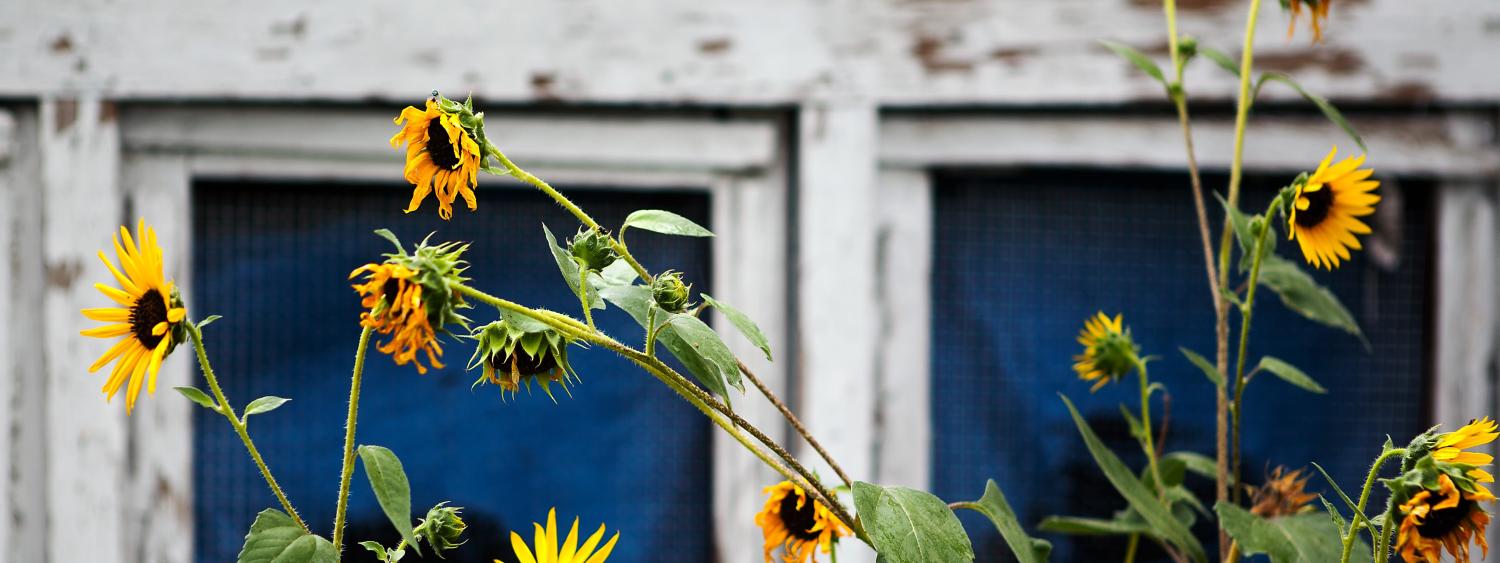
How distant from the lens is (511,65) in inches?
48.4

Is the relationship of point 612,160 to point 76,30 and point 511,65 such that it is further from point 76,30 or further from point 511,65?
point 76,30

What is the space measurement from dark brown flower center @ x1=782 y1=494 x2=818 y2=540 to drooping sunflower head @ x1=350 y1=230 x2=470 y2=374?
0.58 ft

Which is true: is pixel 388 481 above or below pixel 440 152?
below

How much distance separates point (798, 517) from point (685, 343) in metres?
0.12

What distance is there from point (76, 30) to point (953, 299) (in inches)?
34.0

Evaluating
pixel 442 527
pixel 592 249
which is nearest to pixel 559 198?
pixel 592 249

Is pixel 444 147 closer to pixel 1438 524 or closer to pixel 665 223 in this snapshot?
pixel 665 223

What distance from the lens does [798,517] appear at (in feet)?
1.73

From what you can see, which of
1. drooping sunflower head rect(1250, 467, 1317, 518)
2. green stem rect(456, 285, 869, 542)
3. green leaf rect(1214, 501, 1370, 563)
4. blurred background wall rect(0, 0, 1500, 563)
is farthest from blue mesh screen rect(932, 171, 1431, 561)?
green stem rect(456, 285, 869, 542)

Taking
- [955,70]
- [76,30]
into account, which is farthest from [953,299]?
[76,30]

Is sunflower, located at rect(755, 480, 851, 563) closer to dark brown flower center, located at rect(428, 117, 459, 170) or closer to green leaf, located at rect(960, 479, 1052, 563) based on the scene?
green leaf, located at rect(960, 479, 1052, 563)

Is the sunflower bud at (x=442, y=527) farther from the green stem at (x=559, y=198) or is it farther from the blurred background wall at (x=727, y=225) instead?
the blurred background wall at (x=727, y=225)

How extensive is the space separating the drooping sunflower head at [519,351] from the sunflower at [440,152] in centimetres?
5

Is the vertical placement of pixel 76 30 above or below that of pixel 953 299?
above
